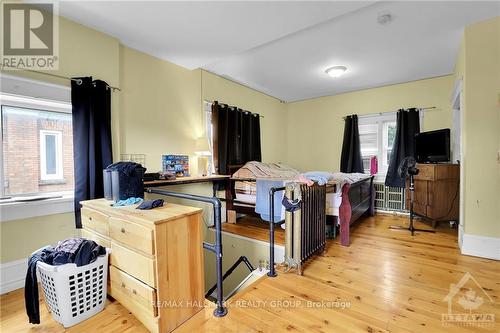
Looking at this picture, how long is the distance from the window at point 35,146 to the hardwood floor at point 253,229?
2.16 m

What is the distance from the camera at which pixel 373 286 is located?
6.69 ft

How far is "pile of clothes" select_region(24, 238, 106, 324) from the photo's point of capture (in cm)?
154

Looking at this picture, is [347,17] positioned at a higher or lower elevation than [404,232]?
higher

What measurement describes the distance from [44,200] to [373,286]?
3103 millimetres

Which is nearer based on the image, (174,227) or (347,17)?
(174,227)

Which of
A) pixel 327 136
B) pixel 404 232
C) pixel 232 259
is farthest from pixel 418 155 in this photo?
pixel 232 259

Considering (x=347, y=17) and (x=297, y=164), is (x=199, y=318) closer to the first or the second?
(x=347, y=17)

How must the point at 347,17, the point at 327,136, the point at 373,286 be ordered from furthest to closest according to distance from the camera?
the point at 327,136, the point at 347,17, the point at 373,286

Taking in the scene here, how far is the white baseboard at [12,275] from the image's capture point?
78.4 inches

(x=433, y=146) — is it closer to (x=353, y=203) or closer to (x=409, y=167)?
(x=409, y=167)

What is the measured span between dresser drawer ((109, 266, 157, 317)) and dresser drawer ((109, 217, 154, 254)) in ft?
0.80

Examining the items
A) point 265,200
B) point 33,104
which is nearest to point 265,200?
point 265,200

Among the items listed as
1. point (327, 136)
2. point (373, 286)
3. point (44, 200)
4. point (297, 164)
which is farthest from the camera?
point (297, 164)

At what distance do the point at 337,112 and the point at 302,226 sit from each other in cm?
373
